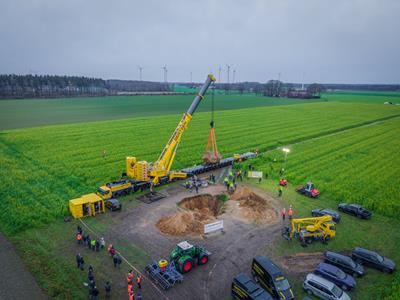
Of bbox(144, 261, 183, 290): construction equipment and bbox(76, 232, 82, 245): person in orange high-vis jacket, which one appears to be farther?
bbox(76, 232, 82, 245): person in orange high-vis jacket

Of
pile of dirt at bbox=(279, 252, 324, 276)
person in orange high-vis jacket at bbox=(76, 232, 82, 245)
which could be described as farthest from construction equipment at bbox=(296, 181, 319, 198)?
person in orange high-vis jacket at bbox=(76, 232, 82, 245)

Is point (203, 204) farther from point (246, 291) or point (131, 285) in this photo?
point (246, 291)

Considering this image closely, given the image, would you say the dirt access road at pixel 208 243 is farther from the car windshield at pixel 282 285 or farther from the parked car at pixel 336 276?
the parked car at pixel 336 276

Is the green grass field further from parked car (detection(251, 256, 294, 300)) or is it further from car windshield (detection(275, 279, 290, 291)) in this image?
car windshield (detection(275, 279, 290, 291))

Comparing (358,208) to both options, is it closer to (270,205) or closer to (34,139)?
(270,205)

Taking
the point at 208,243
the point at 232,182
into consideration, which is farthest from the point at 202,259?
the point at 232,182

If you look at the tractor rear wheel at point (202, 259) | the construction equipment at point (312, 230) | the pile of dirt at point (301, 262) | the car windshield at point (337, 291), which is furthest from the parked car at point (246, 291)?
the construction equipment at point (312, 230)

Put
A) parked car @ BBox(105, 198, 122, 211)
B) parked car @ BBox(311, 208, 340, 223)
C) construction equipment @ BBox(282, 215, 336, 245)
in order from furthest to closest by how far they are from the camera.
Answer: parked car @ BBox(105, 198, 122, 211) → parked car @ BBox(311, 208, 340, 223) → construction equipment @ BBox(282, 215, 336, 245)
